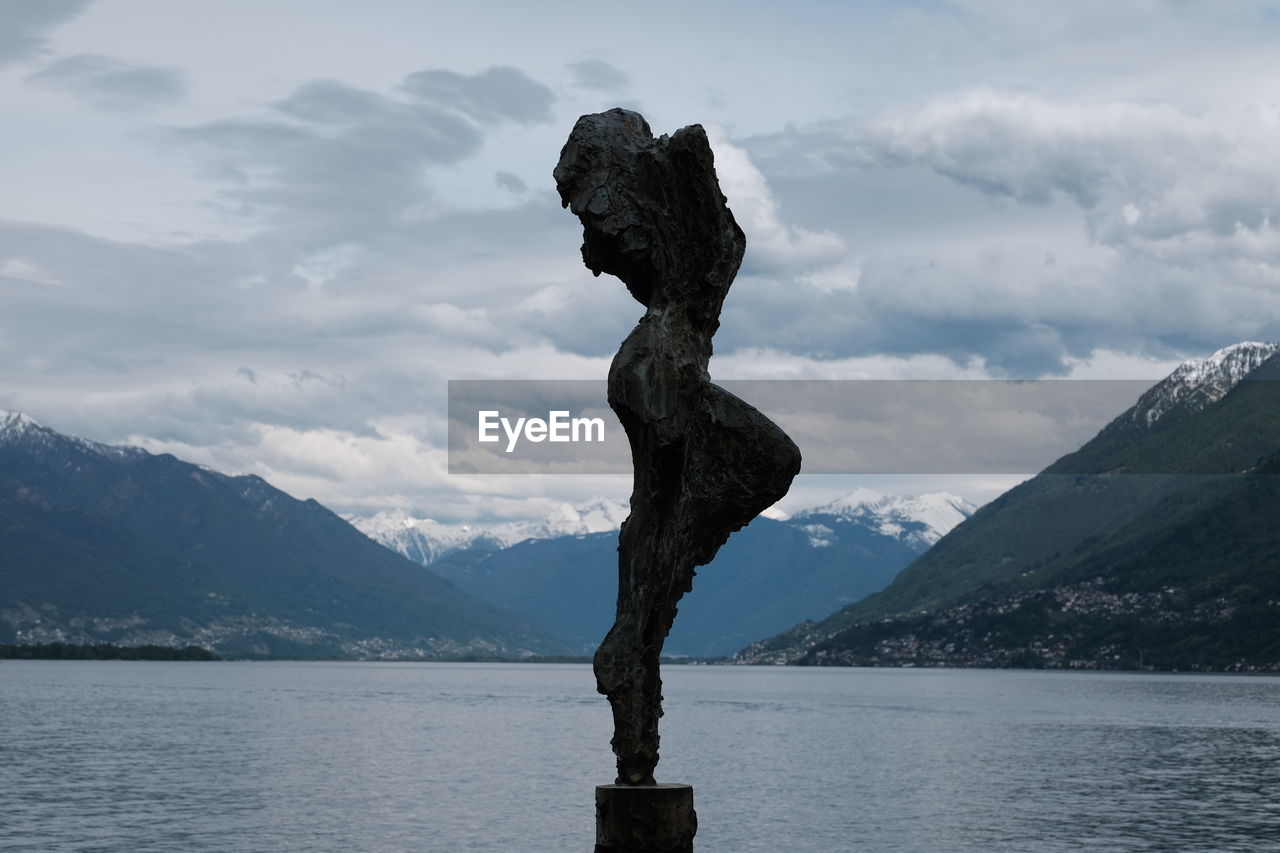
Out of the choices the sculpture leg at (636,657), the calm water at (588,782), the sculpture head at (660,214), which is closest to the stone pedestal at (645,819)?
the sculpture leg at (636,657)

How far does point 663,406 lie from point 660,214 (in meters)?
2.63

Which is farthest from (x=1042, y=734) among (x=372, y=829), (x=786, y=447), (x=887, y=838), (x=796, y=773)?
(x=786, y=447)

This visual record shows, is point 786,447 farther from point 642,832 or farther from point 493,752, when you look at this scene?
point 493,752

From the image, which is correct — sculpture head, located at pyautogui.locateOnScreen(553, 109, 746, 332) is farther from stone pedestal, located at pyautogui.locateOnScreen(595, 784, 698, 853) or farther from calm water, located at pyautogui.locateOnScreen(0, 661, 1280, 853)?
calm water, located at pyautogui.locateOnScreen(0, 661, 1280, 853)

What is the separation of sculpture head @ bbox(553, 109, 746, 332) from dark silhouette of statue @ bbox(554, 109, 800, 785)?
0.02 metres

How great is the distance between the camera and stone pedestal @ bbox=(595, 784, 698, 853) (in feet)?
61.4

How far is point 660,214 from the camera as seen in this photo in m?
20.3

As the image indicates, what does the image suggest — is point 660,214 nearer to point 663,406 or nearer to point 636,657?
point 663,406

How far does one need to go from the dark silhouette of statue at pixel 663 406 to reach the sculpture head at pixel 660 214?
18 mm

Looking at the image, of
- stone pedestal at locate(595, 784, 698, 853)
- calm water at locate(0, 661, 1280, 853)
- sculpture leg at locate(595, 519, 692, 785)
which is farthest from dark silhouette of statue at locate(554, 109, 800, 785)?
calm water at locate(0, 661, 1280, 853)

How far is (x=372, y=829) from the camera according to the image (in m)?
67.1

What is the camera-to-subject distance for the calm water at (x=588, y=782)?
65.2m

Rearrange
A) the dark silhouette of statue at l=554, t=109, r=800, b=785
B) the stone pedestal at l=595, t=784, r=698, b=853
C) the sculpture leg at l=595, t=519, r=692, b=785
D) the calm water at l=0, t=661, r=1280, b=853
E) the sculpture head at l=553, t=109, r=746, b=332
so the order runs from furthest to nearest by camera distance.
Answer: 1. the calm water at l=0, t=661, r=1280, b=853
2. the sculpture head at l=553, t=109, r=746, b=332
3. the sculpture leg at l=595, t=519, r=692, b=785
4. the dark silhouette of statue at l=554, t=109, r=800, b=785
5. the stone pedestal at l=595, t=784, r=698, b=853

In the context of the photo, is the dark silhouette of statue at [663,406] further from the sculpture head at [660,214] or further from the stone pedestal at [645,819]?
the stone pedestal at [645,819]
